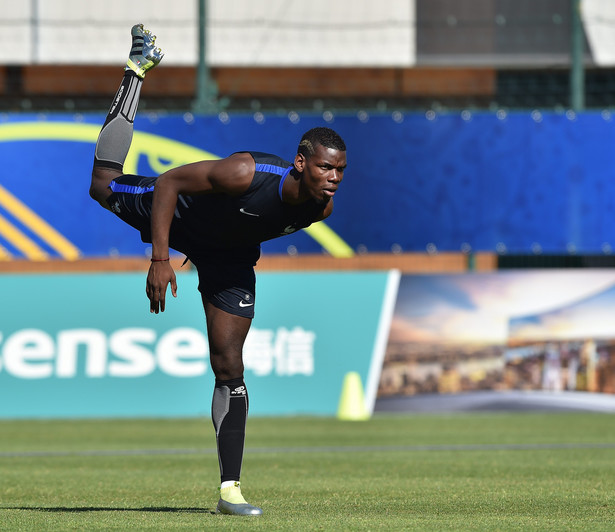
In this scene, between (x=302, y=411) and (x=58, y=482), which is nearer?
(x=58, y=482)

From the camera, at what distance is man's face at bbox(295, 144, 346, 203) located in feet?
22.1

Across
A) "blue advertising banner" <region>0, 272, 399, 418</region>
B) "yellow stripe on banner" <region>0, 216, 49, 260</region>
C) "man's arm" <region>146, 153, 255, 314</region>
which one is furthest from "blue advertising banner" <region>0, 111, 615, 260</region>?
"man's arm" <region>146, 153, 255, 314</region>

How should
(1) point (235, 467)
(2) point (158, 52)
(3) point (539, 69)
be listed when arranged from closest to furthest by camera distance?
(1) point (235, 467) → (2) point (158, 52) → (3) point (539, 69)

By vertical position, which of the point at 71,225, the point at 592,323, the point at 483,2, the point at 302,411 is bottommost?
the point at 302,411

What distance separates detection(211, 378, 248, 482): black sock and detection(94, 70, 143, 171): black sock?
1.54m

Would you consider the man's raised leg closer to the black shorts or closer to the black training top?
the black shorts

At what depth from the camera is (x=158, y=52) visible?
784 cm

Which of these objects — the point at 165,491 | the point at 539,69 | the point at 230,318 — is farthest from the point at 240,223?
the point at 539,69

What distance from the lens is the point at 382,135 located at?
18.2m

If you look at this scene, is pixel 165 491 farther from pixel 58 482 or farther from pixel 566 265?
pixel 566 265

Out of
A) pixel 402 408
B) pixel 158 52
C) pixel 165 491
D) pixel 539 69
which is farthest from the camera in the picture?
pixel 539 69

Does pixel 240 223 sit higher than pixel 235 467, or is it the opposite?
pixel 240 223

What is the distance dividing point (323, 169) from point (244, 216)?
56cm

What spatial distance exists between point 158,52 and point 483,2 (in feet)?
41.3
